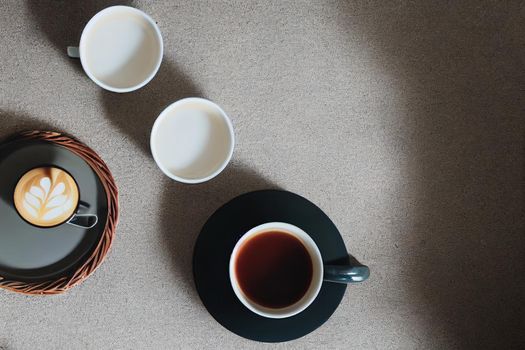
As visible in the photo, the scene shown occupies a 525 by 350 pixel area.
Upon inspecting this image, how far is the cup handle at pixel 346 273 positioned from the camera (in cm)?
76

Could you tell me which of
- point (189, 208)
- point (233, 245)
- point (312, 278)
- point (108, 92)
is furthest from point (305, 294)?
point (108, 92)

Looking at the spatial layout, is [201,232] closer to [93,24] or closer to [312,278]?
[312,278]

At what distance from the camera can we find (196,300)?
89cm

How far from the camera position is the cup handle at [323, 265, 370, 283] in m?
0.76

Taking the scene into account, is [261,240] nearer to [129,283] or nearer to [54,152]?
[129,283]

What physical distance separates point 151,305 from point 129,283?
55mm

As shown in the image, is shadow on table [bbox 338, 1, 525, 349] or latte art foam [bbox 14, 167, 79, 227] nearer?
latte art foam [bbox 14, 167, 79, 227]

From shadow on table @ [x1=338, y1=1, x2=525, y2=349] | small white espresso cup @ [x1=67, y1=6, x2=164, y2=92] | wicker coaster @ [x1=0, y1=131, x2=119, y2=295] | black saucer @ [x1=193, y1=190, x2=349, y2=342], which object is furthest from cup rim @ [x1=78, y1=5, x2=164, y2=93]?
shadow on table @ [x1=338, y1=1, x2=525, y2=349]

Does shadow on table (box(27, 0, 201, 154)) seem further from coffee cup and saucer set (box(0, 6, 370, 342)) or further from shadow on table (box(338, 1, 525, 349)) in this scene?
shadow on table (box(338, 1, 525, 349))

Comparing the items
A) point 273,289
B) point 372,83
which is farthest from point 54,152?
point 372,83

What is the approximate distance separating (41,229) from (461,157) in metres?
0.77

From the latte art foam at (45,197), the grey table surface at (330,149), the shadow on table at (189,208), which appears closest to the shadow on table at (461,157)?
the grey table surface at (330,149)

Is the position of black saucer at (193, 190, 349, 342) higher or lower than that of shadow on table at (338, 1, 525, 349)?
lower

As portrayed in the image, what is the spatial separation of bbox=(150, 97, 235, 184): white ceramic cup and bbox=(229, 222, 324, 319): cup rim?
5.2 inches
